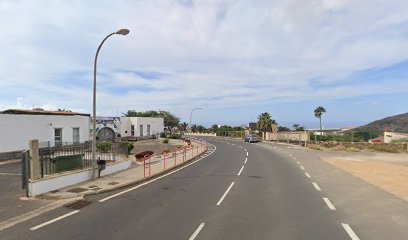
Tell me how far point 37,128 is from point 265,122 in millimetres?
57544

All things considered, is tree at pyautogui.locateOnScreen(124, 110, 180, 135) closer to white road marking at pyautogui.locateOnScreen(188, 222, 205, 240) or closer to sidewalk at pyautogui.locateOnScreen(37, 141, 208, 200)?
sidewalk at pyautogui.locateOnScreen(37, 141, 208, 200)

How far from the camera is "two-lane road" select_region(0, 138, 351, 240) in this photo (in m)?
9.34

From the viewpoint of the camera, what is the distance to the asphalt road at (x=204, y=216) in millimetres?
9336

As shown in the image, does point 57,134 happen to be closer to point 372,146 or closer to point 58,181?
point 58,181

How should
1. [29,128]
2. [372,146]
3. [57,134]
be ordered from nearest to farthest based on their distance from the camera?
[29,128] → [57,134] → [372,146]

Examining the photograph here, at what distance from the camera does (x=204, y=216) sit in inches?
438

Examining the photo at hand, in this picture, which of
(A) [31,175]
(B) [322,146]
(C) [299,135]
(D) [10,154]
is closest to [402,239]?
(A) [31,175]

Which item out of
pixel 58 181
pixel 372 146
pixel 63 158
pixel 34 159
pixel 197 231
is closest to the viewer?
pixel 197 231

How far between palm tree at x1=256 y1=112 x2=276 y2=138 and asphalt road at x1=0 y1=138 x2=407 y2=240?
6687 cm

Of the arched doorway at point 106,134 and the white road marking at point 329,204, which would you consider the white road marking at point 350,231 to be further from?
the arched doorway at point 106,134

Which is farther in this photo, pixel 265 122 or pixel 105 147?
pixel 265 122

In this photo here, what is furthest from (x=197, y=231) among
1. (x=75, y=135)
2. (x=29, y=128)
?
(x=75, y=135)

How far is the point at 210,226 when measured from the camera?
9.94m

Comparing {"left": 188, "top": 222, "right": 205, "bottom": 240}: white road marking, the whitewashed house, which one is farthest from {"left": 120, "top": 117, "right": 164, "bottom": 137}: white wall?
{"left": 188, "top": 222, "right": 205, "bottom": 240}: white road marking
